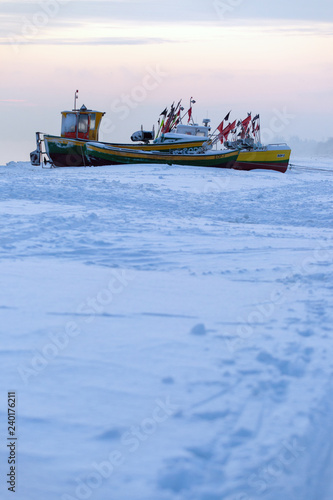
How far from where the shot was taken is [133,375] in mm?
3176

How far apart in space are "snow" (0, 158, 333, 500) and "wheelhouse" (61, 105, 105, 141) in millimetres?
22721

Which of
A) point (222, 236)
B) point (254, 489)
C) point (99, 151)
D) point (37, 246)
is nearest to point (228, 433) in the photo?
point (254, 489)

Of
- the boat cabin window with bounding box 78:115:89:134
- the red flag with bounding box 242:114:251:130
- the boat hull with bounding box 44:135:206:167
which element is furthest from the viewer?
the red flag with bounding box 242:114:251:130

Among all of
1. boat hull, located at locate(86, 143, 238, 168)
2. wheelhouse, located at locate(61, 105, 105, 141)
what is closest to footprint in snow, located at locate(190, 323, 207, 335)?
boat hull, located at locate(86, 143, 238, 168)

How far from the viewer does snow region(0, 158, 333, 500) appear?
8.08 ft

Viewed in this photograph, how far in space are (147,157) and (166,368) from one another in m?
23.3

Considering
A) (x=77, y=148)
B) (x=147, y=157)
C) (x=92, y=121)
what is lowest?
(x=147, y=157)

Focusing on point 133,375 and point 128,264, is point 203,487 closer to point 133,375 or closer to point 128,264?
point 133,375

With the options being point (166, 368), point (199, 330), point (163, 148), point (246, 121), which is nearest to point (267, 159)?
point (246, 121)

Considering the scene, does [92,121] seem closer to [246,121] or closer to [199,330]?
[246,121]

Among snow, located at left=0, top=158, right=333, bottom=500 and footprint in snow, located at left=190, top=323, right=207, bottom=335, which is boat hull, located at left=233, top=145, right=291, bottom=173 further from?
footprint in snow, located at left=190, top=323, right=207, bottom=335

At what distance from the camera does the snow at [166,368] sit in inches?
97.0

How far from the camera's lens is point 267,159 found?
31.7 metres

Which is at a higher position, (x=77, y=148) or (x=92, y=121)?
(x=92, y=121)
